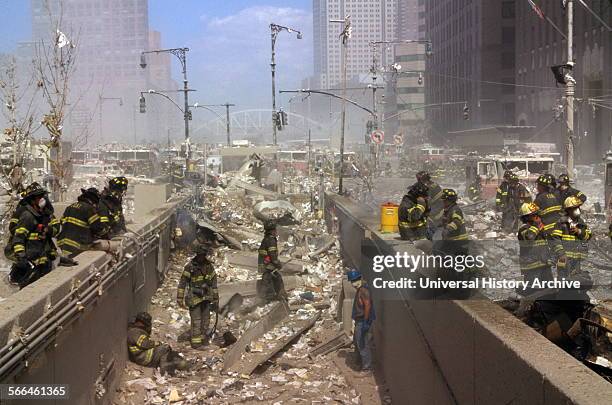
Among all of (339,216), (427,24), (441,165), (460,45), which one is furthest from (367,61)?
(339,216)

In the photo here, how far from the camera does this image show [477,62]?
243 ft

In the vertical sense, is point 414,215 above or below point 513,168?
below

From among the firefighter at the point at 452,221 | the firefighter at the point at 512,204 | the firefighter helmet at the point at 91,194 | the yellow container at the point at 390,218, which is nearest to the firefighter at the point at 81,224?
the firefighter helmet at the point at 91,194

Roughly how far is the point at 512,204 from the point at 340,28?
101m

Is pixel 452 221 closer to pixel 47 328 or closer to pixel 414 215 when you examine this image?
pixel 414 215

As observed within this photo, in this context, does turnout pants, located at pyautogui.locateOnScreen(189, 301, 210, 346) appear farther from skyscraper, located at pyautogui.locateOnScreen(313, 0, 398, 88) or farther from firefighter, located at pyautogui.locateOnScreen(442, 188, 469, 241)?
skyscraper, located at pyautogui.locateOnScreen(313, 0, 398, 88)

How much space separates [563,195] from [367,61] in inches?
6048

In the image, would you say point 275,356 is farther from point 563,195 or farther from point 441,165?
point 441,165

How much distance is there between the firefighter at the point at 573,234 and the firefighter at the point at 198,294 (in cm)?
517

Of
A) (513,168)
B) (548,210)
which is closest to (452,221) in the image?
(548,210)

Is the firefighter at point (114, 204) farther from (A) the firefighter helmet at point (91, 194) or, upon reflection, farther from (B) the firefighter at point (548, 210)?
(B) the firefighter at point (548, 210)

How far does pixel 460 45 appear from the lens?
80750mm

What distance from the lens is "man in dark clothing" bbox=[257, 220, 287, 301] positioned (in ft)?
39.5

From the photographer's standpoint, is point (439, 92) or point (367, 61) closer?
point (439, 92)
